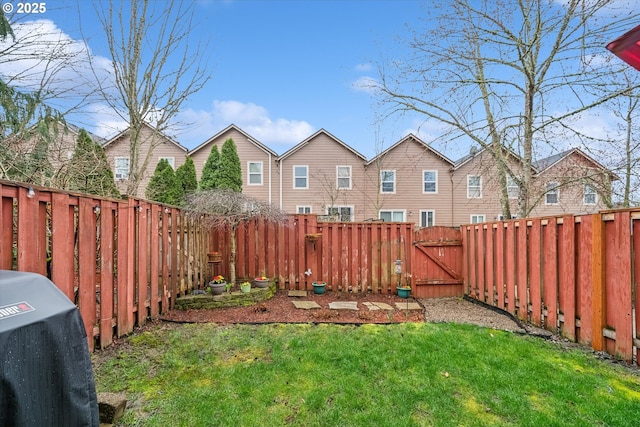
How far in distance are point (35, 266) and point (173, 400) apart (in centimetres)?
164

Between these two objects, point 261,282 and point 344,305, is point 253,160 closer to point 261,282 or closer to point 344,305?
point 261,282

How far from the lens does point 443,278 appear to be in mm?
7438

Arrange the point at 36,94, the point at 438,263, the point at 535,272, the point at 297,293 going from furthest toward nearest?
the point at 438,263
the point at 297,293
the point at 535,272
the point at 36,94

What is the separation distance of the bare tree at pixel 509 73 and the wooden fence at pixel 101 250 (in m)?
6.86

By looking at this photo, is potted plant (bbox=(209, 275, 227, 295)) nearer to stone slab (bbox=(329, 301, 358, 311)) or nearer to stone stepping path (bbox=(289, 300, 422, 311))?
stone stepping path (bbox=(289, 300, 422, 311))

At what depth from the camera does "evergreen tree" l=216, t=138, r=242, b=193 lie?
14.9m

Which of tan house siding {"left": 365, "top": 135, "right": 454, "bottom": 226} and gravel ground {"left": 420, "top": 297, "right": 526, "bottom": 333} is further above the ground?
tan house siding {"left": 365, "top": 135, "right": 454, "bottom": 226}

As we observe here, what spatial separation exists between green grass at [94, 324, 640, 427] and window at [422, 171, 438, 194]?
47.4ft

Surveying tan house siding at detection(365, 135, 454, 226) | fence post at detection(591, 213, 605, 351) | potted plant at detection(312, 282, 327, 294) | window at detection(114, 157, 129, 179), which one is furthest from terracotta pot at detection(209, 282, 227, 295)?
tan house siding at detection(365, 135, 454, 226)

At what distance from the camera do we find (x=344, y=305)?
6.19 meters

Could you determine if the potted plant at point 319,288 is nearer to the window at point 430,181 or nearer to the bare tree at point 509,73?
the bare tree at point 509,73

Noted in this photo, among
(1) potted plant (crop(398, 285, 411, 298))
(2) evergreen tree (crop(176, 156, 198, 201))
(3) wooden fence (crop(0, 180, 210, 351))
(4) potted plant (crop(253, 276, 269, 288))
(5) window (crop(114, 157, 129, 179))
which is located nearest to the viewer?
(3) wooden fence (crop(0, 180, 210, 351))

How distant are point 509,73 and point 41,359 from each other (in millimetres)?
9366

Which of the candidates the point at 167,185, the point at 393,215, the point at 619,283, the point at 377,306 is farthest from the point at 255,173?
the point at 619,283
